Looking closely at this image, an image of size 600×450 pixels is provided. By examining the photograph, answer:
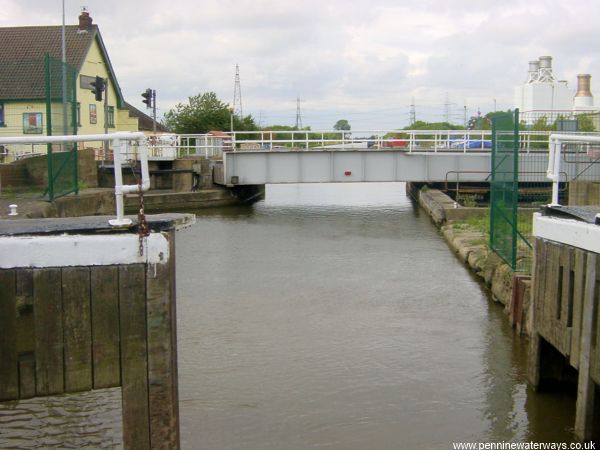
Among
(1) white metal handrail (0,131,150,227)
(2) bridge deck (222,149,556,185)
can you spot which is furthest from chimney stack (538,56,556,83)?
(1) white metal handrail (0,131,150,227)

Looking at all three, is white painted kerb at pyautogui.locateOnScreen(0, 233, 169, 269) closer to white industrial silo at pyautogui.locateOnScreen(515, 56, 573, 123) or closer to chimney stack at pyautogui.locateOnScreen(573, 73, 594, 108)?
white industrial silo at pyautogui.locateOnScreen(515, 56, 573, 123)

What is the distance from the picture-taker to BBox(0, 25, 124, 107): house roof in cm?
3594

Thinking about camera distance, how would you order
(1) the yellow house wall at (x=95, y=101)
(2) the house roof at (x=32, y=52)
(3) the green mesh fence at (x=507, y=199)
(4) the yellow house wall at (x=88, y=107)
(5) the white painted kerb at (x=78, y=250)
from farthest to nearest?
(1) the yellow house wall at (x=95, y=101), (2) the house roof at (x=32, y=52), (4) the yellow house wall at (x=88, y=107), (3) the green mesh fence at (x=507, y=199), (5) the white painted kerb at (x=78, y=250)

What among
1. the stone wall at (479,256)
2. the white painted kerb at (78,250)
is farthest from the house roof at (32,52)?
the white painted kerb at (78,250)

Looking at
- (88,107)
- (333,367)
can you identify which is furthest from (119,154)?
(88,107)

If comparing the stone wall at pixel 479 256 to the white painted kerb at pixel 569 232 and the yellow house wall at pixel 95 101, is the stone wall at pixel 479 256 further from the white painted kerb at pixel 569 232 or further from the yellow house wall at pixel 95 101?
the yellow house wall at pixel 95 101

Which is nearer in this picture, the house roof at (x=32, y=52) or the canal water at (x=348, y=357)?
the canal water at (x=348, y=357)

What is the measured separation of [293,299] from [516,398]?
6285mm

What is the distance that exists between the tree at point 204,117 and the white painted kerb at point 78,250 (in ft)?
185

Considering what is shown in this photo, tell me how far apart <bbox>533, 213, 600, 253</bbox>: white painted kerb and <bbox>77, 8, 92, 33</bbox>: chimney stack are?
36149mm

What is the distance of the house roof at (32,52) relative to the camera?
118 feet

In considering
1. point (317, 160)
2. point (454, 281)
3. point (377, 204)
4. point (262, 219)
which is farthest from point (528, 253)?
point (377, 204)

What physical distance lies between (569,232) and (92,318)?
4883 millimetres

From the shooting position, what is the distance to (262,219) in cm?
3077
